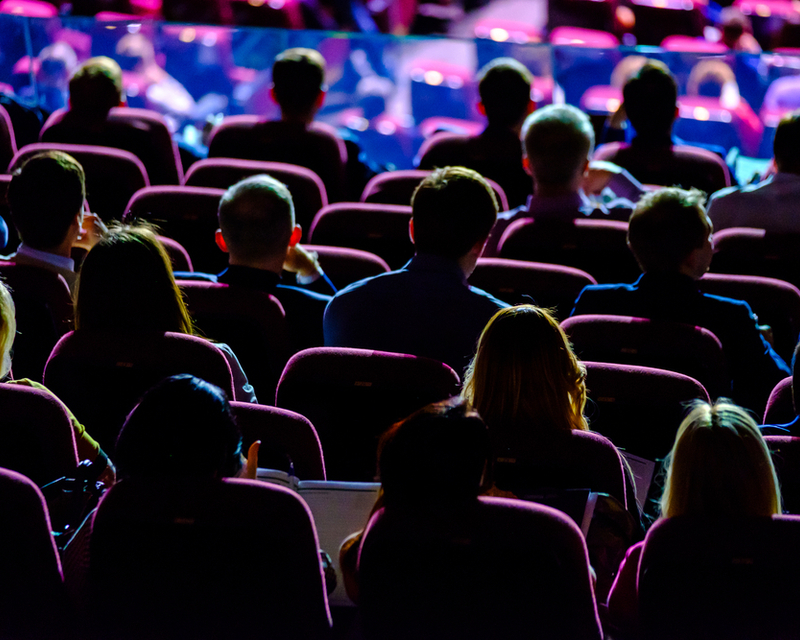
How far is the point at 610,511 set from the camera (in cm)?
185

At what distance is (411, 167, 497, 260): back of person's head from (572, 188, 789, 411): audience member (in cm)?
37

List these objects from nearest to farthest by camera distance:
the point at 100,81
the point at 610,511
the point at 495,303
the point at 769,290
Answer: the point at 610,511 → the point at 495,303 → the point at 769,290 → the point at 100,81

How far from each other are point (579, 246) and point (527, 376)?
54.2 inches

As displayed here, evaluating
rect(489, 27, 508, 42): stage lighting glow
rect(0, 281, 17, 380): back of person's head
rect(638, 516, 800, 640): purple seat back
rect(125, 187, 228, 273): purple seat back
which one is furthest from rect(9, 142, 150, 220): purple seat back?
rect(489, 27, 508, 42): stage lighting glow

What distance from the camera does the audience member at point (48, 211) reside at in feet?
9.71

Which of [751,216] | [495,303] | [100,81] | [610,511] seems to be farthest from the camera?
[100,81]

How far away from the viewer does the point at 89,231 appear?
3.30 metres

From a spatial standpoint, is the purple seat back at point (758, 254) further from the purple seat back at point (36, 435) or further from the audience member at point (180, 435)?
the purple seat back at point (36, 435)

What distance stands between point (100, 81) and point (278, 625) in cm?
355

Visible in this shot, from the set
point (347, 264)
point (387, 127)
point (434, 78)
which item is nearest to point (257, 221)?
point (347, 264)

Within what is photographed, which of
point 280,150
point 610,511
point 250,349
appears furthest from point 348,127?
point 610,511

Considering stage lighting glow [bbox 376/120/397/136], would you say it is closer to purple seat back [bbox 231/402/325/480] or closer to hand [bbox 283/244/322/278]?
hand [bbox 283/244/322/278]

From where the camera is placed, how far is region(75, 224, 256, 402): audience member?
7.88 ft

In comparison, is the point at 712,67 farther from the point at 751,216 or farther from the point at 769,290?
the point at 769,290
